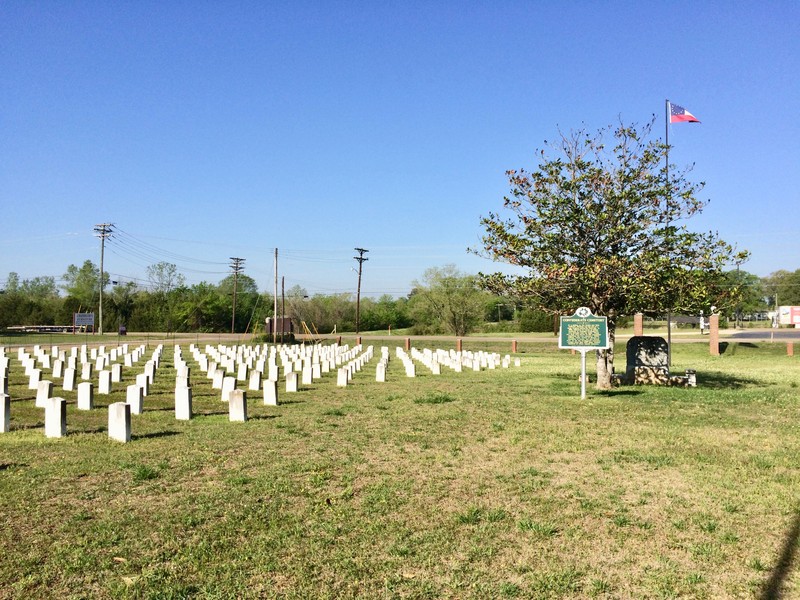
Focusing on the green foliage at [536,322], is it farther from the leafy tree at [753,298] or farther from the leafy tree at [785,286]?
the leafy tree at [785,286]

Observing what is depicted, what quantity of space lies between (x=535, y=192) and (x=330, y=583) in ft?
46.3

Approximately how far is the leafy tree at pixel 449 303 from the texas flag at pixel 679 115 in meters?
44.2

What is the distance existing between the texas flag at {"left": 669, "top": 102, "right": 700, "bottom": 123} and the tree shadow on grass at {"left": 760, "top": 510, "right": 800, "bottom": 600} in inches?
687

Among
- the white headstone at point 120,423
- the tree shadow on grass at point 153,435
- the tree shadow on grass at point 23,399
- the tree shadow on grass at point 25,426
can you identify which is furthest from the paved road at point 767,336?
the tree shadow on grass at point 25,426

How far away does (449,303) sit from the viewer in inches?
2714

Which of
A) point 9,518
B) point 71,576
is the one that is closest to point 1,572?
point 71,576

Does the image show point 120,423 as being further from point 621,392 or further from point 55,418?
point 621,392

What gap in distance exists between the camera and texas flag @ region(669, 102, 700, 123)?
2075cm

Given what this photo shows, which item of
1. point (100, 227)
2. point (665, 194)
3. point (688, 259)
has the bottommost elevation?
point (688, 259)

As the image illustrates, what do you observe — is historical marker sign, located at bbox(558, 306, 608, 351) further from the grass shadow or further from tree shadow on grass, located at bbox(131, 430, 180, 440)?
the grass shadow

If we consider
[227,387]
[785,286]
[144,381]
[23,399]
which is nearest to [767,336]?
[227,387]

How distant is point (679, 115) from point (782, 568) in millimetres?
18766

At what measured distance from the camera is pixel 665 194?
16844 millimetres

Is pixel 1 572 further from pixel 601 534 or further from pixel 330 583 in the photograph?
pixel 601 534
